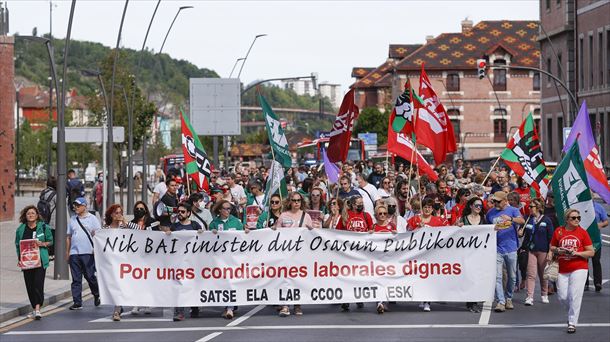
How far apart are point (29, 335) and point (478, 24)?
9864 centimetres

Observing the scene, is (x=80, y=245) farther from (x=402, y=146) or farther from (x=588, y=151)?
(x=588, y=151)

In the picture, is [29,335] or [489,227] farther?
[489,227]

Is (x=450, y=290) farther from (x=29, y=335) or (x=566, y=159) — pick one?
(x=29, y=335)

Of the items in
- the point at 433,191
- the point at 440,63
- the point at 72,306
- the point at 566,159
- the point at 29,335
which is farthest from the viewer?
the point at 440,63

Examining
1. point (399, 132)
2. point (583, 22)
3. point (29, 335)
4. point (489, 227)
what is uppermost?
point (583, 22)

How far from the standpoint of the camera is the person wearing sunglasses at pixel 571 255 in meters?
16.1

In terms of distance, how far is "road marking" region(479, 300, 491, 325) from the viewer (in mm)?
17055

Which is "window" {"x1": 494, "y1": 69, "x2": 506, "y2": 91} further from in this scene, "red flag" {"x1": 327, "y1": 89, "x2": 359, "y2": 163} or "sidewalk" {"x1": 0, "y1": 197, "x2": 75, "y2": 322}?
"red flag" {"x1": 327, "y1": 89, "x2": 359, "y2": 163}

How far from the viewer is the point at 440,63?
10981 cm

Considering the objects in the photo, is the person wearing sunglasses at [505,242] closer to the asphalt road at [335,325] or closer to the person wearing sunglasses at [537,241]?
Answer: the asphalt road at [335,325]

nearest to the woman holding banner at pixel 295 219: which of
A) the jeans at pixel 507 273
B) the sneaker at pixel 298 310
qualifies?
the sneaker at pixel 298 310

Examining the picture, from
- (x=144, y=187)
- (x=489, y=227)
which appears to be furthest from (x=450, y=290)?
(x=144, y=187)

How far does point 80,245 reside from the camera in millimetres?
19312

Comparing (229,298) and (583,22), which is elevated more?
(583,22)
